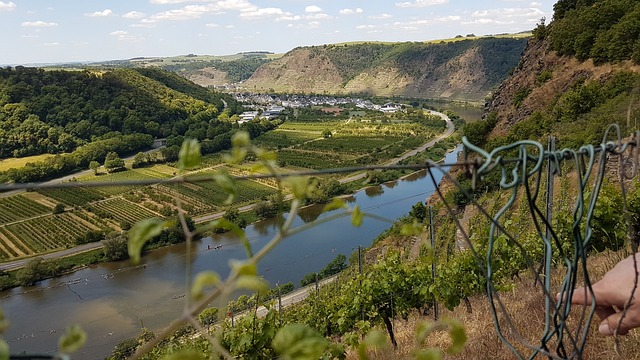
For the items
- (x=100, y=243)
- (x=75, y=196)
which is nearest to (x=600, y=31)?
(x=100, y=243)

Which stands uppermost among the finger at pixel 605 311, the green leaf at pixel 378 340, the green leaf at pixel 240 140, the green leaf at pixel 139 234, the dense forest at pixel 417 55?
the dense forest at pixel 417 55

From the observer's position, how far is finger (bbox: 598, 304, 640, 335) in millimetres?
1106

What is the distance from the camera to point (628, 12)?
19062mm

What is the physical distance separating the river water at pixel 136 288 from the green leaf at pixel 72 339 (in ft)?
54.1

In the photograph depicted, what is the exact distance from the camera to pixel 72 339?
19.8 inches

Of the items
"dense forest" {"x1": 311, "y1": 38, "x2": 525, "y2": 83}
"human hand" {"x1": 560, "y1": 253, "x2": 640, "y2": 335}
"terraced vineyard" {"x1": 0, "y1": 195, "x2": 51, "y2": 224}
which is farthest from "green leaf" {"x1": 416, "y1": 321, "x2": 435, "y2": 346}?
"dense forest" {"x1": 311, "y1": 38, "x2": 525, "y2": 83}

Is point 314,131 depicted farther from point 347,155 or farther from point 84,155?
point 84,155

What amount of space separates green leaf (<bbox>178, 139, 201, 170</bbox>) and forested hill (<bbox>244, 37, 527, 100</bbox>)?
274 ft

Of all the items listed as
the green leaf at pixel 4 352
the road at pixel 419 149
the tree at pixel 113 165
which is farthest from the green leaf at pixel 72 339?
the tree at pixel 113 165

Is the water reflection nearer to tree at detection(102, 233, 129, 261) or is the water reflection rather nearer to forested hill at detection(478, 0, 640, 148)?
forested hill at detection(478, 0, 640, 148)

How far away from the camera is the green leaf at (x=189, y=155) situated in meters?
A: 0.61

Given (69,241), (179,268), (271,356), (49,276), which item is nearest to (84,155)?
(69,241)

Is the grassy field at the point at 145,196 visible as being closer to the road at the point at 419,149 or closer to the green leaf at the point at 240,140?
the road at the point at 419,149

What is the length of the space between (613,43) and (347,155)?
98.2 feet
